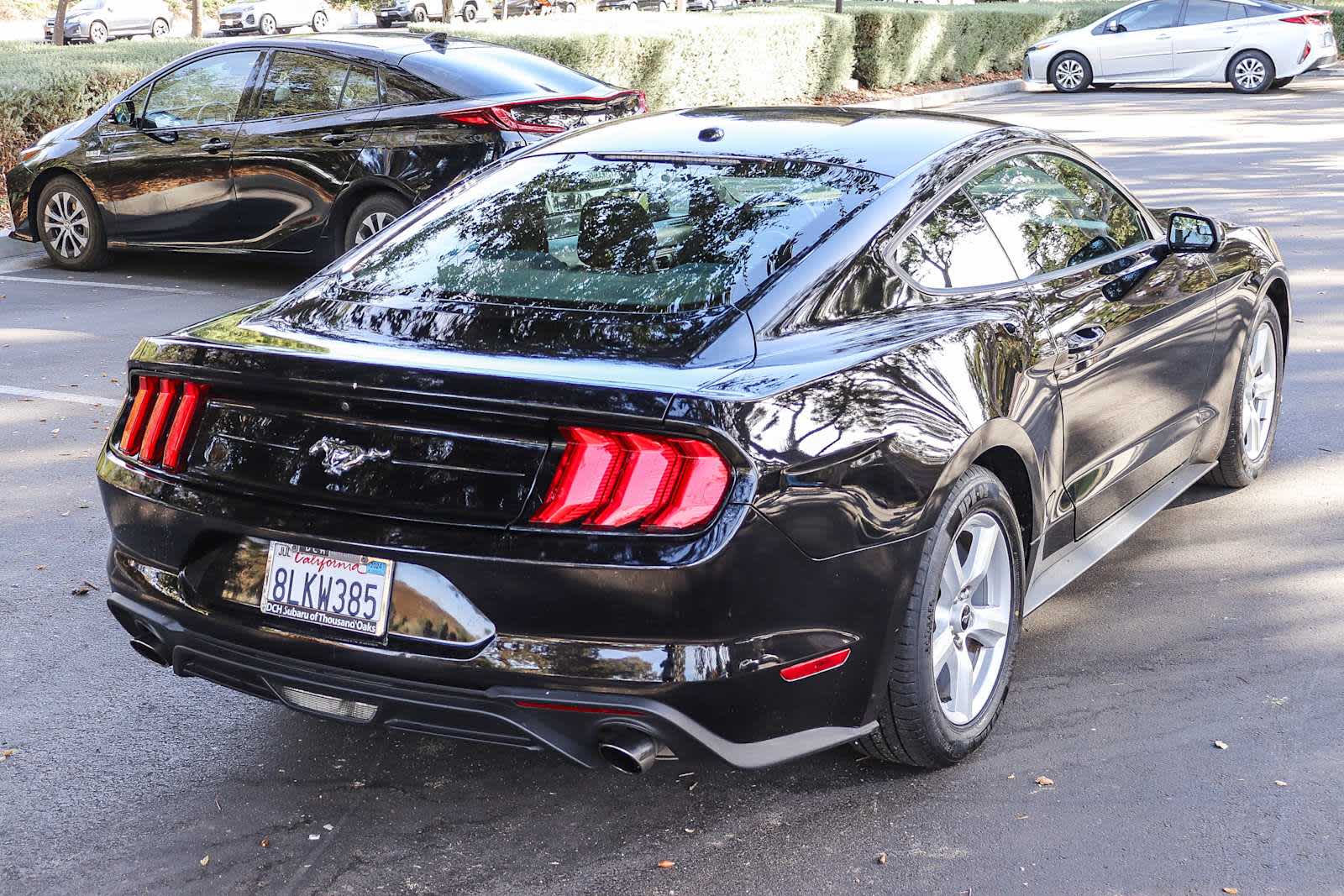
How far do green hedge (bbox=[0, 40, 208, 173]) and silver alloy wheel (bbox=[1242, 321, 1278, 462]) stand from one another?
1135cm

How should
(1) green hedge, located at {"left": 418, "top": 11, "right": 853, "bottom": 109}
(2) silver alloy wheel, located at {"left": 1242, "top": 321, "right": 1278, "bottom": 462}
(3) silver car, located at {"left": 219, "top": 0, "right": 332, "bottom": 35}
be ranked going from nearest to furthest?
(2) silver alloy wheel, located at {"left": 1242, "top": 321, "right": 1278, "bottom": 462}
(1) green hedge, located at {"left": 418, "top": 11, "right": 853, "bottom": 109}
(3) silver car, located at {"left": 219, "top": 0, "right": 332, "bottom": 35}

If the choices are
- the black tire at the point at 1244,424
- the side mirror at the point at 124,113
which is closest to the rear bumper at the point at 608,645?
the black tire at the point at 1244,424

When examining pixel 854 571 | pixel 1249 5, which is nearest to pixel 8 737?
pixel 854 571

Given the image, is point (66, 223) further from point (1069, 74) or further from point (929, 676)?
point (1069, 74)

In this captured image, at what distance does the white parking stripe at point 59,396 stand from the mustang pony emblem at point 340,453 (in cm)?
437

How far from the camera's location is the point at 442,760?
381 cm

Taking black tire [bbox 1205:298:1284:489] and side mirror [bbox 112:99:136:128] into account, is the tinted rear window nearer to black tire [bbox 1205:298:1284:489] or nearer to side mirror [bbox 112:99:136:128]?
side mirror [bbox 112:99:136:128]

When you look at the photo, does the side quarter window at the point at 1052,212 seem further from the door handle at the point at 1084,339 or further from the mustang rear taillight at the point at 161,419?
the mustang rear taillight at the point at 161,419

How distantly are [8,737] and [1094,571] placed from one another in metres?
3.32

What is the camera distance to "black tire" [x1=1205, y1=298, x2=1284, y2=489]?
5.48 meters

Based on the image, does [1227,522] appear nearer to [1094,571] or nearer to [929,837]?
[1094,571]

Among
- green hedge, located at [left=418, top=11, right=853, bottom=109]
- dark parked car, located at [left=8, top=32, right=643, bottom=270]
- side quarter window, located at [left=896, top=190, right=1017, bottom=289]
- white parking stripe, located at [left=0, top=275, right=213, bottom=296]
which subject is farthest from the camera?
green hedge, located at [left=418, top=11, right=853, bottom=109]

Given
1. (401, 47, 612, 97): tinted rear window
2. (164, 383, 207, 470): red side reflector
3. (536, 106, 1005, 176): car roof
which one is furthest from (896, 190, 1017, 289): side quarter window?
(401, 47, 612, 97): tinted rear window

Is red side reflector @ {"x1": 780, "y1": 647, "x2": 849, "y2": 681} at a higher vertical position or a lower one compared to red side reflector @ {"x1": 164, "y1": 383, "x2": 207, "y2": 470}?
lower
